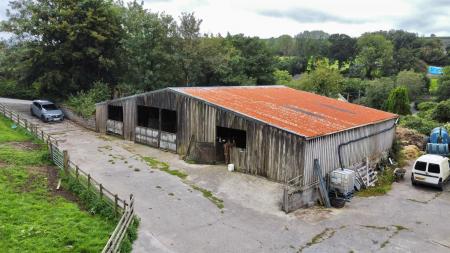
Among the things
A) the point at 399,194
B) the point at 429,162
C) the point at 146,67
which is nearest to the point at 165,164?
the point at 399,194

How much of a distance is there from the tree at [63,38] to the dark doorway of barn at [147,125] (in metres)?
11.7

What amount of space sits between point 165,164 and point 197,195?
5.43 meters

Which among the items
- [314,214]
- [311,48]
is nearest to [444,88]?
[314,214]

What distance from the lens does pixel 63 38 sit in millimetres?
36125

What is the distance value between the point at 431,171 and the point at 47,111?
100 feet

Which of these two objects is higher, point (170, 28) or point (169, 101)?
point (170, 28)

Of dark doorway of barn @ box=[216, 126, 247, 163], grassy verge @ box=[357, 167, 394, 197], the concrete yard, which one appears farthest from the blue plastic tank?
dark doorway of barn @ box=[216, 126, 247, 163]

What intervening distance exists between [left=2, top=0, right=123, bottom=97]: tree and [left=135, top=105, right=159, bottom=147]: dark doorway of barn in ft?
38.5

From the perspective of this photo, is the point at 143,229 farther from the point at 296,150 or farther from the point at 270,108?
the point at 270,108

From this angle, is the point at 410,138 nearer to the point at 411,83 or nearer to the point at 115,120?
the point at 115,120

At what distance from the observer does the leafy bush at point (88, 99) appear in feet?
108

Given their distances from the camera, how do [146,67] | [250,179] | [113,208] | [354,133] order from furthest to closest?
[146,67] < [354,133] < [250,179] < [113,208]

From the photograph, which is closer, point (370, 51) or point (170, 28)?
point (170, 28)

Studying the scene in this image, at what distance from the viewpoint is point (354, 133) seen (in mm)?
22172
